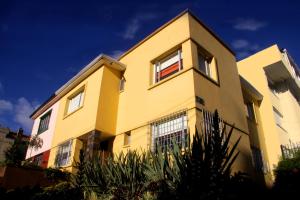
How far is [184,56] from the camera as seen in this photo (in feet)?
36.8

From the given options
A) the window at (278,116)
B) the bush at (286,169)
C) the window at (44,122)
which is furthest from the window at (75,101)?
the window at (278,116)

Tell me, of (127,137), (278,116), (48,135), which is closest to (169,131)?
(127,137)

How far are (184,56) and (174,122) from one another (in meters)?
3.08

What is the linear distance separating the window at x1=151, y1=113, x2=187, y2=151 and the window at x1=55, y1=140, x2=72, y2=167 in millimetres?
6497

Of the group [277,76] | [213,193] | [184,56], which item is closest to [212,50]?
[184,56]

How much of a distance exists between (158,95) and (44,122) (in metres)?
14.0

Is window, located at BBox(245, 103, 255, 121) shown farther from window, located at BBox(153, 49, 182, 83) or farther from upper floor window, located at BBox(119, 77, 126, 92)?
upper floor window, located at BBox(119, 77, 126, 92)

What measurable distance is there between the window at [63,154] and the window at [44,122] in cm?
501

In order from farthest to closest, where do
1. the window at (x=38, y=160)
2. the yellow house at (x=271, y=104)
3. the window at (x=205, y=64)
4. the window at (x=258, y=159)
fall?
the window at (x=38, y=160) → the yellow house at (x=271, y=104) → the window at (x=258, y=159) → the window at (x=205, y=64)

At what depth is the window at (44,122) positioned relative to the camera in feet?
67.6

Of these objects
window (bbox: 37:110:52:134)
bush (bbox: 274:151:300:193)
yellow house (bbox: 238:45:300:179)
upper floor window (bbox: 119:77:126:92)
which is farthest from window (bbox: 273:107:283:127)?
window (bbox: 37:110:52:134)

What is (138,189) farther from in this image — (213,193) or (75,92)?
(75,92)

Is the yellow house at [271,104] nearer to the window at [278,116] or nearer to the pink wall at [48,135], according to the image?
the window at [278,116]

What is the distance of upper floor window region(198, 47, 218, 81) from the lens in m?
12.1
